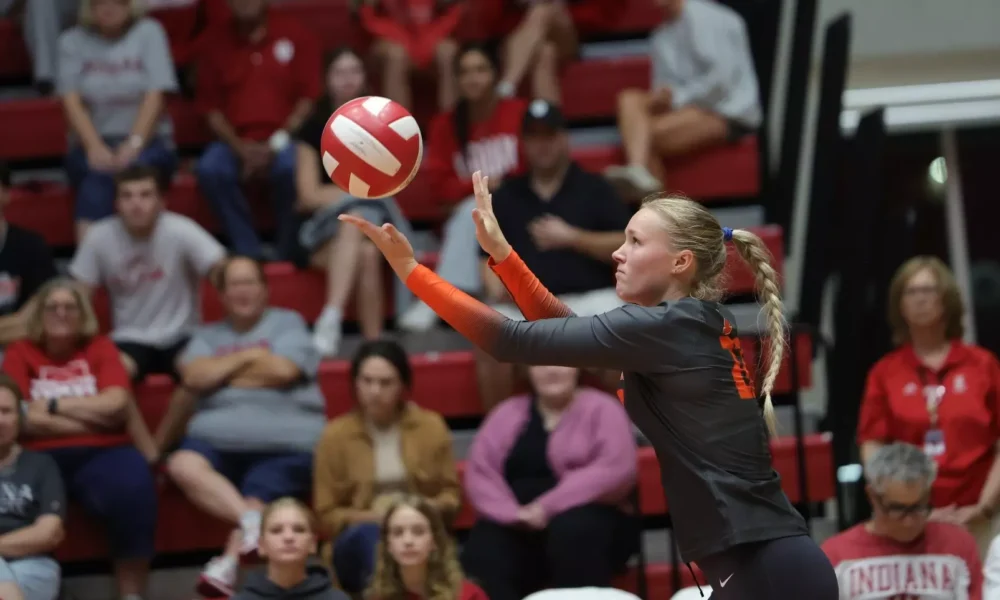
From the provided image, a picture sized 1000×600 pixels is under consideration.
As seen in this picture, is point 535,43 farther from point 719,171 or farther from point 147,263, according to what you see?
point 147,263

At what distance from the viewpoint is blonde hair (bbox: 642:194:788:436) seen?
309cm

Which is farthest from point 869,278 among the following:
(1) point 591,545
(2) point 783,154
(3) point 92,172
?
(3) point 92,172

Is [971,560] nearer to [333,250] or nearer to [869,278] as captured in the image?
[869,278]

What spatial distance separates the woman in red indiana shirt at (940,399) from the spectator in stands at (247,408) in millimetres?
2341

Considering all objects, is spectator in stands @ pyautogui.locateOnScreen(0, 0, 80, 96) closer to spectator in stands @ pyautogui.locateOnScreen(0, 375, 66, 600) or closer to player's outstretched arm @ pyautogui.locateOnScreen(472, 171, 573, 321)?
spectator in stands @ pyautogui.locateOnScreen(0, 375, 66, 600)

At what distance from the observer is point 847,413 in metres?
6.25

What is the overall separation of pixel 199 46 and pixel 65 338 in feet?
7.82

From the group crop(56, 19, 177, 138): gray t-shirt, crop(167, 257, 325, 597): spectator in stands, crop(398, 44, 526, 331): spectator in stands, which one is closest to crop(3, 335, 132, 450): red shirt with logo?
crop(167, 257, 325, 597): spectator in stands

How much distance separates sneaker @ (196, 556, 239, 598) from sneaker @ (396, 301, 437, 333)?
4.91ft

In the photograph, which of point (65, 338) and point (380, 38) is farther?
point (380, 38)

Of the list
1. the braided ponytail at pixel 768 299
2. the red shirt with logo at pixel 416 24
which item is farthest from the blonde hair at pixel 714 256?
the red shirt with logo at pixel 416 24

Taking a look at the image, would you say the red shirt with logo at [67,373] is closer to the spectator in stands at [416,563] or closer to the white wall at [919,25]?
the spectator in stands at [416,563]

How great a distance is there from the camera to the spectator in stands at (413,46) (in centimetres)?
708

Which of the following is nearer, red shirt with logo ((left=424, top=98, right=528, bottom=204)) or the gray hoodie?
the gray hoodie
